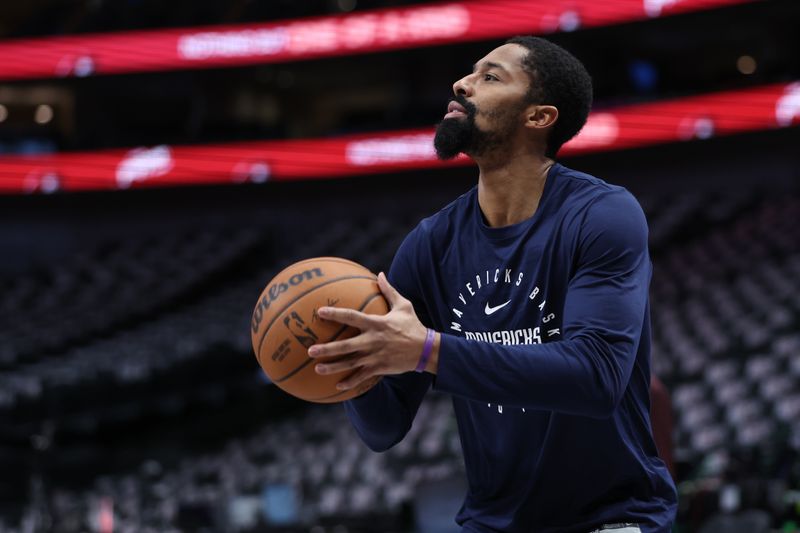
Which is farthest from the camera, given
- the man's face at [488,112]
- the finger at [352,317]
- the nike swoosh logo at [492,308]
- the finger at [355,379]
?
the man's face at [488,112]

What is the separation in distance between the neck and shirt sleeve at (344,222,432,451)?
0.27 meters

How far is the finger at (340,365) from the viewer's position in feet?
7.71

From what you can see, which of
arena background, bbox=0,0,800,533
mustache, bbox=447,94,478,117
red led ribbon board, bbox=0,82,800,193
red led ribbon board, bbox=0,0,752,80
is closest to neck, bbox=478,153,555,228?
mustache, bbox=447,94,478,117

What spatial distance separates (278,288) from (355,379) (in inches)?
11.4

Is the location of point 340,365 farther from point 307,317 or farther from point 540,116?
point 540,116

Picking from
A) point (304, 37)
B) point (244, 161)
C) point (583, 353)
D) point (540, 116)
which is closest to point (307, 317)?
point (583, 353)

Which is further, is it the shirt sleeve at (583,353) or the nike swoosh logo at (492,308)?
the nike swoosh logo at (492,308)

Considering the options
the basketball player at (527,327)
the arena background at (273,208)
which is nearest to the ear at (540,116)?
the basketball player at (527,327)

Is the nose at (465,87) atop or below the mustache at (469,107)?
atop

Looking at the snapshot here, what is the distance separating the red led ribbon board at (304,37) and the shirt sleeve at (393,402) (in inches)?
624

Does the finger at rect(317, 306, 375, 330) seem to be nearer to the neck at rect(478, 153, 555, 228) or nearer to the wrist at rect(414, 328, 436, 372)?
the wrist at rect(414, 328, 436, 372)

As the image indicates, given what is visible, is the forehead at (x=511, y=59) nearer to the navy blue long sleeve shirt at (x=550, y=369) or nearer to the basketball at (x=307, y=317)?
the navy blue long sleeve shirt at (x=550, y=369)

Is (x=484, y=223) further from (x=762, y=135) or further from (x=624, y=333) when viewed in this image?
(x=762, y=135)

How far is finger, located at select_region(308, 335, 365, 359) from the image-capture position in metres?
2.30
